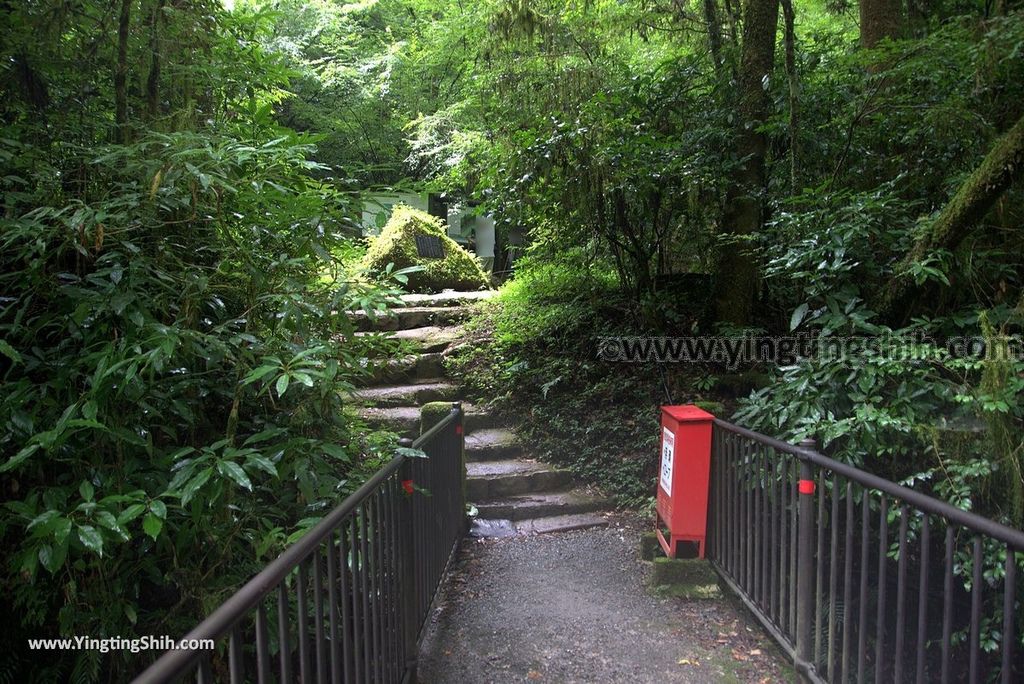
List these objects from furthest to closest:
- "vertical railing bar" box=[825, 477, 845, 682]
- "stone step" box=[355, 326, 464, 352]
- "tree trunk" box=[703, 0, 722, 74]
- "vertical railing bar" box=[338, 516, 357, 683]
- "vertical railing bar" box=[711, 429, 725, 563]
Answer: "stone step" box=[355, 326, 464, 352] → "tree trunk" box=[703, 0, 722, 74] → "vertical railing bar" box=[711, 429, 725, 563] → "vertical railing bar" box=[825, 477, 845, 682] → "vertical railing bar" box=[338, 516, 357, 683]

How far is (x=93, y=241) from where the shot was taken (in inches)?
91.7

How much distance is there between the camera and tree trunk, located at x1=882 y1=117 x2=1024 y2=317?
11.4 feet

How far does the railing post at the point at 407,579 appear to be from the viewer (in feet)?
8.69

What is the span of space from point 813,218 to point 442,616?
3591 mm

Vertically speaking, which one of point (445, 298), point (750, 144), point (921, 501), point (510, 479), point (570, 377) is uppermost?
point (750, 144)

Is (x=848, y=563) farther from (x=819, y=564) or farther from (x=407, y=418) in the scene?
(x=407, y=418)

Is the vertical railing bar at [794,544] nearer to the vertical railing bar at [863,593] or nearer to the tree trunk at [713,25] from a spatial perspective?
the vertical railing bar at [863,593]

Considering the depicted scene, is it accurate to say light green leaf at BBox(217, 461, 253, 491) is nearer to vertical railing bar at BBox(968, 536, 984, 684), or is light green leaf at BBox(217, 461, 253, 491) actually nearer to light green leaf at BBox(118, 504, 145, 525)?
light green leaf at BBox(118, 504, 145, 525)

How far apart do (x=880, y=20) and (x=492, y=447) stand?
572cm

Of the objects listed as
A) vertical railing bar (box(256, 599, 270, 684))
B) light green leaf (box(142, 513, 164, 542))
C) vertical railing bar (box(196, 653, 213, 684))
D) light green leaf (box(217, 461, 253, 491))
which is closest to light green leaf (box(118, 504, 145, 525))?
light green leaf (box(142, 513, 164, 542))

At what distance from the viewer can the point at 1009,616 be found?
158cm

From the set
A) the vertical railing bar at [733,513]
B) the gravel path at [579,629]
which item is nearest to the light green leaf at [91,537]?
the gravel path at [579,629]

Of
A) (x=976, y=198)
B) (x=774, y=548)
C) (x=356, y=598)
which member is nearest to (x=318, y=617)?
(x=356, y=598)

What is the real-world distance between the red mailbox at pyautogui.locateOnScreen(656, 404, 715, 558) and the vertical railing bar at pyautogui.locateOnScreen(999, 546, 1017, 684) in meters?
2.12
